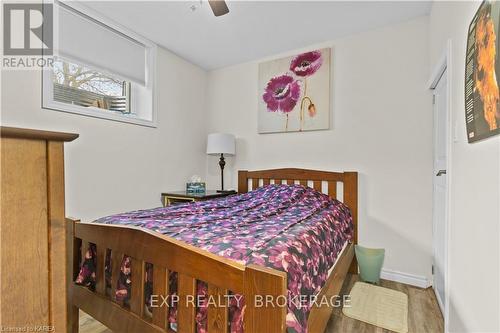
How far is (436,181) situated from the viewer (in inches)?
84.8

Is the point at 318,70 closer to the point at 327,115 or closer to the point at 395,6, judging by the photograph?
the point at 327,115

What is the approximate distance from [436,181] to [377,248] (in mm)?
849

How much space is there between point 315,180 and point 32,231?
8.28ft

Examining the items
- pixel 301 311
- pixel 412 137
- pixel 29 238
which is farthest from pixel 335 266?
pixel 29 238

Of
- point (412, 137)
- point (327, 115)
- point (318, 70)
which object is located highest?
point (318, 70)

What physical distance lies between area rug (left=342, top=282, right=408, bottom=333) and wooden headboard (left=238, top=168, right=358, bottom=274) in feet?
1.32

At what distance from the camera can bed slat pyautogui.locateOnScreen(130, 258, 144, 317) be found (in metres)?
1.17

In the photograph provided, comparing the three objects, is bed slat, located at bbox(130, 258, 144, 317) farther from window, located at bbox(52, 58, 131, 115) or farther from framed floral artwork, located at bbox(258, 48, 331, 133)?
framed floral artwork, located at bbox(258, 48, 331, 133)

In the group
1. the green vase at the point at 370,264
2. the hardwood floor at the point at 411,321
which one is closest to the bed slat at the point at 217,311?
the hardwood floor at the point at 411,321

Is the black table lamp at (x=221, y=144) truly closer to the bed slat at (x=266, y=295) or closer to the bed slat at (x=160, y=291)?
the bed slat at (x=160, y=291)

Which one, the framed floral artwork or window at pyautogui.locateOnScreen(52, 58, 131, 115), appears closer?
window at pyautogui.locateOnScreen(52, 58, 131, 115)

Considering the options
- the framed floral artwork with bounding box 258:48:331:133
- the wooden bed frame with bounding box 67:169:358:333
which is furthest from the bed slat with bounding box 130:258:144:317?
the framed floral artwork with bounding box 258:48:331:133

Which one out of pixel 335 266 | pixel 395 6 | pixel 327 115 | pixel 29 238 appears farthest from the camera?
pixel 327 115

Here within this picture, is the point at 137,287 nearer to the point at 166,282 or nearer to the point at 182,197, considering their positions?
the point at 166,282
